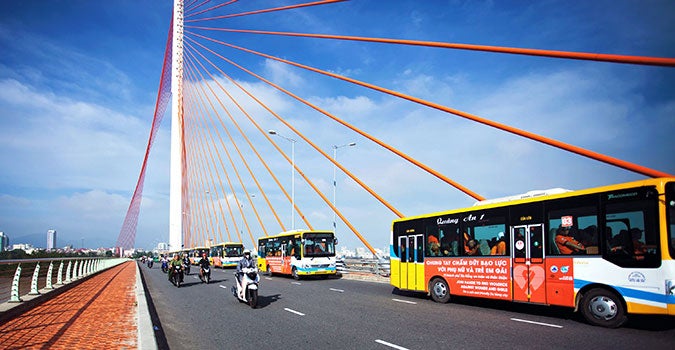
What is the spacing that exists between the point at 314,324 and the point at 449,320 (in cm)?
292

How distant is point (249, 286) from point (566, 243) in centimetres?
819

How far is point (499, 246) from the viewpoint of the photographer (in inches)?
460

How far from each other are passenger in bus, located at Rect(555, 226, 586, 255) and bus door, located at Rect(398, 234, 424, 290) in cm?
493

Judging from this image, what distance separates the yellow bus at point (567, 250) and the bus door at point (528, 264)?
0.02 meters

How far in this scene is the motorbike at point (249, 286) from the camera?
12.9 m

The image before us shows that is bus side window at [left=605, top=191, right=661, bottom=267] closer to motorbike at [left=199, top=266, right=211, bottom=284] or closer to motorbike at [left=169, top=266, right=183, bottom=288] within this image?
motorbike at [left=169, top=266, right=183, bottom=288]

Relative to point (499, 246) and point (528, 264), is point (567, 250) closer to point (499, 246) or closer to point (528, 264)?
point (528, 264)

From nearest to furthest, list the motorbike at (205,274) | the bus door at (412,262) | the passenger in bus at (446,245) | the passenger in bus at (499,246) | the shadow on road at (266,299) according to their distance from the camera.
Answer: the passenger in bus at (499,246), the passenger in bus at (446,245), the shadow on road at (266,299), the bus door at (412,262), the motorbike at (205,274)

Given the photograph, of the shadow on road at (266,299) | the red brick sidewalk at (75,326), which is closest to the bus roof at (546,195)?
the shadow on road at (266,299)

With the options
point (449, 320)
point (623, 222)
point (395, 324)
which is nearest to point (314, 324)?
point (395, 324)

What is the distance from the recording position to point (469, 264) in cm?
1253

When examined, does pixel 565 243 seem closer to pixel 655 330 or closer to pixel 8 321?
pixel 655 330

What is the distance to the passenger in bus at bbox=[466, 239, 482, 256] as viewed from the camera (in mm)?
12307

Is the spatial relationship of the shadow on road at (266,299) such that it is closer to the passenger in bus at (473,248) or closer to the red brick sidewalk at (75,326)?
the red brick sidewalk at (75,326)
